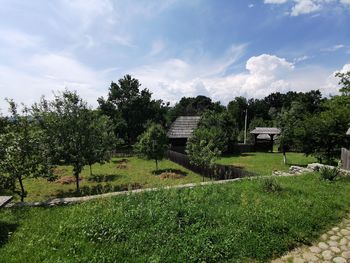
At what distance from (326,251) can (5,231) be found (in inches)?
273

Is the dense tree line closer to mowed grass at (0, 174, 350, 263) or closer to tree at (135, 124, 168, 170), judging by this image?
tree at (135, 124, 168, 170)

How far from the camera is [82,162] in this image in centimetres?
1256

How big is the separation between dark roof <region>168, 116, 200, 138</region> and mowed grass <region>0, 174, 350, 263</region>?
2428cm

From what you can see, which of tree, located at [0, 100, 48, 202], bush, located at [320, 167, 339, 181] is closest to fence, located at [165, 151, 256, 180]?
bush, located at [320, 167, 339, 181]

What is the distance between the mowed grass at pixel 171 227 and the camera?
4.75 meters

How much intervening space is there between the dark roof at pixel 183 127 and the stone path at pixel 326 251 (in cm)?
2602

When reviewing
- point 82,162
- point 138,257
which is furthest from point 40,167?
point 138,257

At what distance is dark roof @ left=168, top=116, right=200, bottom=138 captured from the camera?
32.2 m

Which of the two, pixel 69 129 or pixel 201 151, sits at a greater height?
pixel 69 129

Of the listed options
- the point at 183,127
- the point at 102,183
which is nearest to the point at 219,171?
the point at 102,183

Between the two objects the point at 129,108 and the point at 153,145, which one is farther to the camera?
the point at 129,108

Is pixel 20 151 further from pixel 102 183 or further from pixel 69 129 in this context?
pixel 102 183

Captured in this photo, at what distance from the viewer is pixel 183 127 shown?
3331 centimetres

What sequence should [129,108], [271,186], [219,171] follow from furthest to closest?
[129,108] < [219,171] < [271,186]
